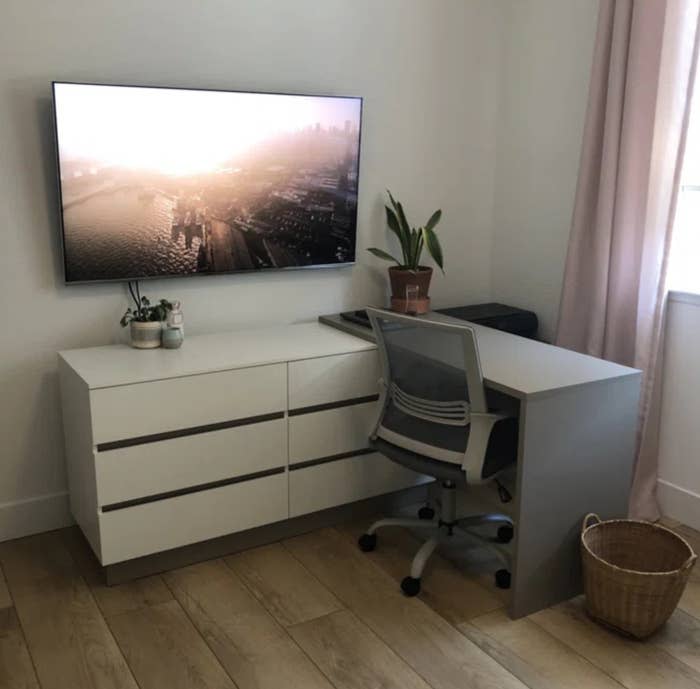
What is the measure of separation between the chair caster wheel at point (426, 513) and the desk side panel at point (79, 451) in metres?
1.24

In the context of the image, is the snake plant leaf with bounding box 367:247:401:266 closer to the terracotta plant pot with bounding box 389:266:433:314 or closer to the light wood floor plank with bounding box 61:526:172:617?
the terracotta plant pot with bounding box 389:266:433:314

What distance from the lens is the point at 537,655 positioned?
2.34 metres

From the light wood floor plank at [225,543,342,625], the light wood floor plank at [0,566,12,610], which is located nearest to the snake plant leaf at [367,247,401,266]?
the light wood floor plank at [225,543,342,625]

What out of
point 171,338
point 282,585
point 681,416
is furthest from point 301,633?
point 681,416

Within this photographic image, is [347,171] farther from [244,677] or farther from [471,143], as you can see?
[244,677]

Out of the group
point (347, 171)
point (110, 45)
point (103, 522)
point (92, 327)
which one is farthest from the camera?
point (347, 171)

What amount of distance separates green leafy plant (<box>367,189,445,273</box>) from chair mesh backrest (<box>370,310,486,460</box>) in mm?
751

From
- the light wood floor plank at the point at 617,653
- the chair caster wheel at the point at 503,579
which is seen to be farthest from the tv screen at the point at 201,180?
the light wood floor plank at the point at 617,653

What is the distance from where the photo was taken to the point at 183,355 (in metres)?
2.80

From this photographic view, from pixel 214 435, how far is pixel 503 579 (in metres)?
1.08

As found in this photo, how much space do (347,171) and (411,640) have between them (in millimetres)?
1823

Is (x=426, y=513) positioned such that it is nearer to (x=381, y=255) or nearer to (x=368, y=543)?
(x=368, y=543)

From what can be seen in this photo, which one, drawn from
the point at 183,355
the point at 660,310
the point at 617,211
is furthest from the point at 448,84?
the point at 183,355

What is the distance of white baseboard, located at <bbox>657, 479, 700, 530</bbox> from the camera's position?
308 cm
